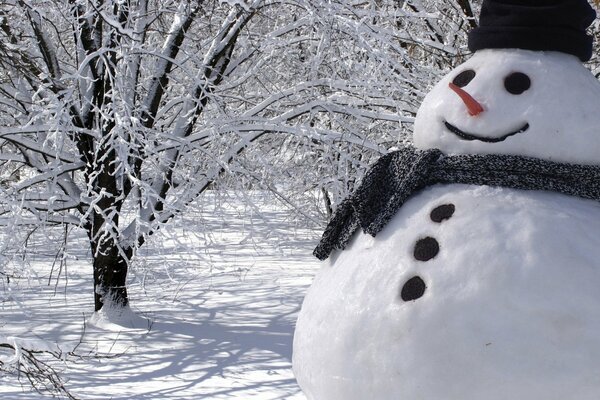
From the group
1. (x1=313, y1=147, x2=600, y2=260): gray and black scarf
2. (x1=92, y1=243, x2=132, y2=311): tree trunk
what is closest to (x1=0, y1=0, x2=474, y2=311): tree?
(x1=92, y1=243, x2=132, y2=311): tree trunk

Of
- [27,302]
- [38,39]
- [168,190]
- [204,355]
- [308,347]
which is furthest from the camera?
[27,302]

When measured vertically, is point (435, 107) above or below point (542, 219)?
above

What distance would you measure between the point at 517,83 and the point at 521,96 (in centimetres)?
6

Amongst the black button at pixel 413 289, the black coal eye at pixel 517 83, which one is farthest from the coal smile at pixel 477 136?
the black button at pixel 413 289

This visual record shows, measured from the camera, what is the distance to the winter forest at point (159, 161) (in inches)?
269

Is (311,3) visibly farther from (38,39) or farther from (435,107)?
(435,107)

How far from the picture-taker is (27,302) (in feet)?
31.7

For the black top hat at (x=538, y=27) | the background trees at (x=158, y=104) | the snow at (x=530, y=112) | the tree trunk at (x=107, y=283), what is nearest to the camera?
the snow at (x=530, y=112)

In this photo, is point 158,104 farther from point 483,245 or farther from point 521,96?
point 483,245

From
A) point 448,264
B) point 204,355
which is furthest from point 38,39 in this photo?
point 448,264

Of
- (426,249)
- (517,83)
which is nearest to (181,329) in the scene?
(426,249)

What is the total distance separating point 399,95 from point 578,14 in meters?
6.09

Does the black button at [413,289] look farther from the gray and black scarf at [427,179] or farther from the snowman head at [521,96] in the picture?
the snowman head at [521,96]

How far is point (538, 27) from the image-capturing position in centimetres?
299
